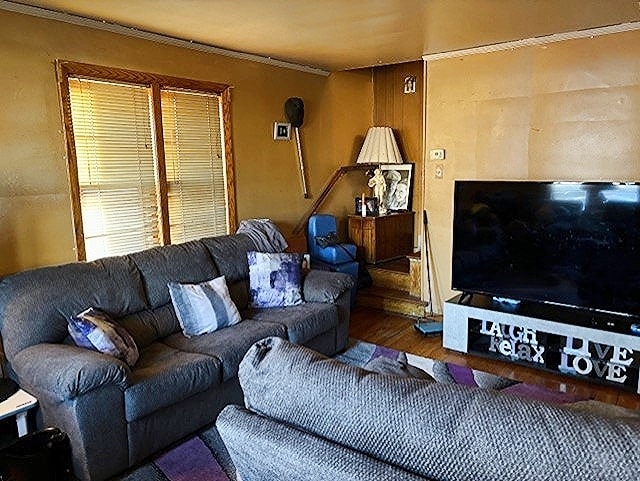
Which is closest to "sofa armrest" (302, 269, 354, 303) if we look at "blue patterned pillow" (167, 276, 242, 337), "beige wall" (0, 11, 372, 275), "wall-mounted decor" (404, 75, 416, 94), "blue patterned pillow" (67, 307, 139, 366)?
"blue patterned pillow" (167, 276, 242, 337)

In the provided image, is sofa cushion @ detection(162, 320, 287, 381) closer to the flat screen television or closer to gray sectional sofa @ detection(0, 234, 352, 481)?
gray sectional sofa @ detection(0, 234, 352, 481)

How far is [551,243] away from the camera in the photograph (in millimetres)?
3336

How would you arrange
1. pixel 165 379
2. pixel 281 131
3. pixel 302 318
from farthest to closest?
pixel 281 131
pixel 302 318
pixel 165 379

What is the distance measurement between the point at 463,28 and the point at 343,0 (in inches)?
43.5

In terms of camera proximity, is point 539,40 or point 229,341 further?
point 539,40

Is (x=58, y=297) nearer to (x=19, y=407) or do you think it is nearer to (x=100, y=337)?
(x=100, y=337)

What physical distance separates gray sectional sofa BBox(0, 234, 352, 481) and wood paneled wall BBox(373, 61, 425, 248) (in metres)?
2.51

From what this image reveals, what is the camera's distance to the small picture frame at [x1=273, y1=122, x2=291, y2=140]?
15.0 ft

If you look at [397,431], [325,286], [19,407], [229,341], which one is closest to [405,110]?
[325,286]

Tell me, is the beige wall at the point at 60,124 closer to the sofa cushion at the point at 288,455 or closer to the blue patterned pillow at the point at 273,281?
the blue patterned pillow at the point at 273,281

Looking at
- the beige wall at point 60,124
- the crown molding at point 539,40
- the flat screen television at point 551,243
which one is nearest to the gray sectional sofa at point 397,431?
the beige wall at point 60,124

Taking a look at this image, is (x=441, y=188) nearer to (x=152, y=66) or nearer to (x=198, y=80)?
(x=198, y=80)

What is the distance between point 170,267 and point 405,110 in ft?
11.7

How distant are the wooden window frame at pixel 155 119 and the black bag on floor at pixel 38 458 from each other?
145 centimetres
